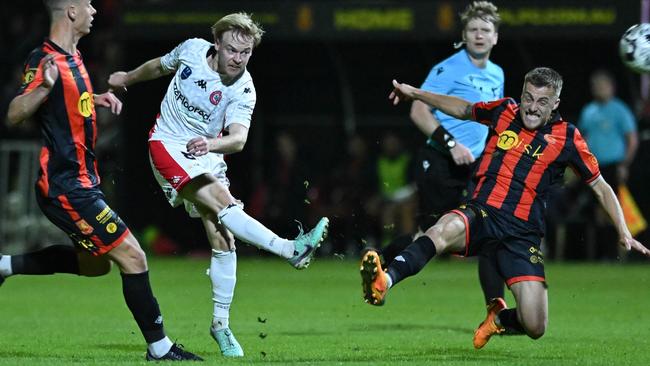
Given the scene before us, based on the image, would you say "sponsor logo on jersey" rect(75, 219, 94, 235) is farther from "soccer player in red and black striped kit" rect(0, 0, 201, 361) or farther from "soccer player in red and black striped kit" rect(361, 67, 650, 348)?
"soccer player in red and black striped kit" rect(361, 67, 650, 348)

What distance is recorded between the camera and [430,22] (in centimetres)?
1784

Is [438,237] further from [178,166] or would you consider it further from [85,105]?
[85,105]

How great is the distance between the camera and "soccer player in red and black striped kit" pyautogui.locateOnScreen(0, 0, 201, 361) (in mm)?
8023

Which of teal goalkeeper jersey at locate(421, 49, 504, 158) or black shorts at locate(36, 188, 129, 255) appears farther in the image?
teal goalkeeper jersey at locate(421, 49, 504, 158)

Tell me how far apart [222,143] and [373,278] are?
1.27 m

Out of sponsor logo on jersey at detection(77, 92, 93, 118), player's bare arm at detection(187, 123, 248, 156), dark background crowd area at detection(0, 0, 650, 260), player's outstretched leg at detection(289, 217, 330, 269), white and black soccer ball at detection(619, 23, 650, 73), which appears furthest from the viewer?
dark background crowd area at detection(0, 0, 650, 260)

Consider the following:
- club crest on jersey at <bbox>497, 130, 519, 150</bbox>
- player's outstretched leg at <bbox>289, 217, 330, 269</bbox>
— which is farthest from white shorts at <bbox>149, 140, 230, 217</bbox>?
club crest on jersey at <bbox>497, 130, 519, 150</bbox>

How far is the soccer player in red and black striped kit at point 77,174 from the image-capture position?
802 centimetres

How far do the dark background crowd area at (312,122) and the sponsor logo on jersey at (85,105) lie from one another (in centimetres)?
1069

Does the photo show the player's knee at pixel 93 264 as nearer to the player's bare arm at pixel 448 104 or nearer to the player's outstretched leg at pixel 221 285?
the player's outstretched leg at pixel 221 285

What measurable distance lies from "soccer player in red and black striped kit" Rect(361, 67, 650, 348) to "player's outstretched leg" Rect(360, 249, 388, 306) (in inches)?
30.5

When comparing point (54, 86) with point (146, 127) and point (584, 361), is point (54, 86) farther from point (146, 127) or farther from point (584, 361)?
point (146, 127)

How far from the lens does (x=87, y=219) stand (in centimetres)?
802

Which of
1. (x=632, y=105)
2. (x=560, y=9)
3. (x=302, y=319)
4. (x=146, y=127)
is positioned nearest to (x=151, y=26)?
(x=146, y=127)
